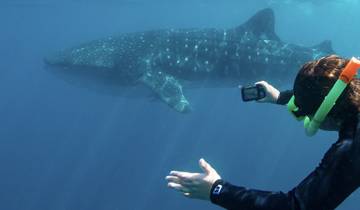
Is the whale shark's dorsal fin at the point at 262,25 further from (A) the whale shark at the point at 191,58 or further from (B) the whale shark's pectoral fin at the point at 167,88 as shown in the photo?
(B) the whale shark's pectoral fin at the point at 167,88

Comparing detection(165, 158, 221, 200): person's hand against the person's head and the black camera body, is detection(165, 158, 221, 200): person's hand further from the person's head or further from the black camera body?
the black camera body

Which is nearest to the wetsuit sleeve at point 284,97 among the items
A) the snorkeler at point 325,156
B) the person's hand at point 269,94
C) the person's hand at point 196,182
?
the person's hand at point 269,94

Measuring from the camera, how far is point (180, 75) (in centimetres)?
1423

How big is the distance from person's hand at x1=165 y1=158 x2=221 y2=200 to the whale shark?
30.3 feet

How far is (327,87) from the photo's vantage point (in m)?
3.41

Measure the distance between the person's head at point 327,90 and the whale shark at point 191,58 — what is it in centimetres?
A: 968

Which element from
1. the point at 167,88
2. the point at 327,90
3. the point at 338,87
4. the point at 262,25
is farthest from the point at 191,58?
the point at 338,87

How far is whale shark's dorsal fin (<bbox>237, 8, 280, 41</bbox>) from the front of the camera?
1393cm

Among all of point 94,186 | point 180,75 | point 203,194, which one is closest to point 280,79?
point 180,75

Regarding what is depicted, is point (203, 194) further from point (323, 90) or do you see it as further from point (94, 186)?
point (94, 186)

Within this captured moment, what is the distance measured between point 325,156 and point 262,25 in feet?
37.2

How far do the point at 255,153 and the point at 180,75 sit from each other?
17.7 metres

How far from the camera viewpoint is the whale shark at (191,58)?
1391cm

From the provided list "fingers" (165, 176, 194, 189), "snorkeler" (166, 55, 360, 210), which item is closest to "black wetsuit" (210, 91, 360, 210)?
"snorkeler" (166, 55, 360, 210)
